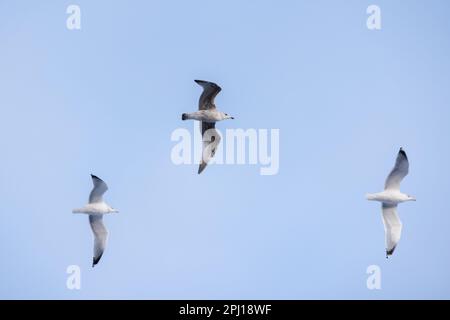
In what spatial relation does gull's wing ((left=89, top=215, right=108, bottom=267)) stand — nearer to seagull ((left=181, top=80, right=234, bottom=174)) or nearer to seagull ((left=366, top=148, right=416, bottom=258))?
seagull ((left=181, top=80, right=234, bottom=174))

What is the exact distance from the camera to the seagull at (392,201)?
24.4 meters

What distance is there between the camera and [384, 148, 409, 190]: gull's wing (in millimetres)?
24078

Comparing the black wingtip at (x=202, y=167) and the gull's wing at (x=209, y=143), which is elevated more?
the gull's wing at (x=209, y=143)

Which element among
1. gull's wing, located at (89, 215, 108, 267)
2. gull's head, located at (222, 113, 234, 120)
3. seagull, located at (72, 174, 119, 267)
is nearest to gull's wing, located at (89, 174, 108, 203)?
seagull, located at (72, 174, 119, 267)

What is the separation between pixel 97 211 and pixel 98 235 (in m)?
0.92

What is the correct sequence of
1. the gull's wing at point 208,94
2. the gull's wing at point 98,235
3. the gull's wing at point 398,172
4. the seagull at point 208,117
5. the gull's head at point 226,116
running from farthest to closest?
the gull's wing at point 98,235, the gull's head at point 226,116, the gull's wing at point 398,172, the seagull at point 208,117, the gull's wing at point 208,94

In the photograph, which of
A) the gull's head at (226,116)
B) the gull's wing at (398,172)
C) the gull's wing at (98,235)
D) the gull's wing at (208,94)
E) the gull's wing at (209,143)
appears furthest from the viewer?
the gull's wing at (98,235)

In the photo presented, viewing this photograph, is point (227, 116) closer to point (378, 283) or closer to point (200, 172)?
point (200, 172)

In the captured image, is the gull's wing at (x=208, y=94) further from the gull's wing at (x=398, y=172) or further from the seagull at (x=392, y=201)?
the gull's wing at (x=398, y=172)

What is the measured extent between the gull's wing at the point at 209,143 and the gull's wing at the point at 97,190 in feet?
7.20

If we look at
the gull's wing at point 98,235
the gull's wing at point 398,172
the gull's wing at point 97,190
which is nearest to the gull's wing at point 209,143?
the gull's wing at point 97,190

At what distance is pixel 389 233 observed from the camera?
974 inches

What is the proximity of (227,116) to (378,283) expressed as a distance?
5.09 metres
